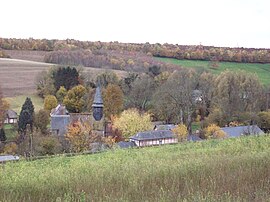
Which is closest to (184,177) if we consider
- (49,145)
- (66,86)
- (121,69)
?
(49,145)

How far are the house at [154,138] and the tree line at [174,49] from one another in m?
50.1

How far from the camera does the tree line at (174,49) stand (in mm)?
88625

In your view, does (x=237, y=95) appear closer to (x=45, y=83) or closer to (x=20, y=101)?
(x=45, y=83)

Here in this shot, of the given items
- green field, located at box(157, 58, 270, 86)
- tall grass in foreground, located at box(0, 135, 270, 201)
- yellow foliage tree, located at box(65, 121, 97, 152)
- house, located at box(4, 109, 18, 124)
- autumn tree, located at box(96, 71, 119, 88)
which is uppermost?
tall grass in foreground, located at box(0, 135, 270, 201)

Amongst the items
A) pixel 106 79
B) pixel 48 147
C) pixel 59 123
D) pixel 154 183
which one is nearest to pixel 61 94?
pixel 106 79

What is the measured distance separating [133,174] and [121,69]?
7156 centimetres

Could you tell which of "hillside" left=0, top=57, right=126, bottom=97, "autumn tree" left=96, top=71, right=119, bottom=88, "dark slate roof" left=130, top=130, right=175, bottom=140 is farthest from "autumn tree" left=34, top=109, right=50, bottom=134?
"autumn tree" left=96, top=71, right=119, bottom=88

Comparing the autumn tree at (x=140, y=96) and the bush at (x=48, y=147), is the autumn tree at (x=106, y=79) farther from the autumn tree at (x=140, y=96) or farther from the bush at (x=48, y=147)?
the bush at (x=48, y=147)

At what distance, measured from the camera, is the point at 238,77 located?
53.5 metres

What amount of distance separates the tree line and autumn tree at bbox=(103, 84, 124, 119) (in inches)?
1550

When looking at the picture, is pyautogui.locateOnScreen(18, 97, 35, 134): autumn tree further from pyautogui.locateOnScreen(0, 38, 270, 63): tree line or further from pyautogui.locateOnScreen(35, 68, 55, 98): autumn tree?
pyautogui.locateOnScreen(0, 38, 270, 63): tree line

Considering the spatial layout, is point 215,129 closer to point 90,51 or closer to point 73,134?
point 73,134

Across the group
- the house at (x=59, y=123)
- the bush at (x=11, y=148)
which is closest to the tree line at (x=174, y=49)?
the house at (x=59, y=123)

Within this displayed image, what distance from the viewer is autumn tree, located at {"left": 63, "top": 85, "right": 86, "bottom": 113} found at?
5384 cm
